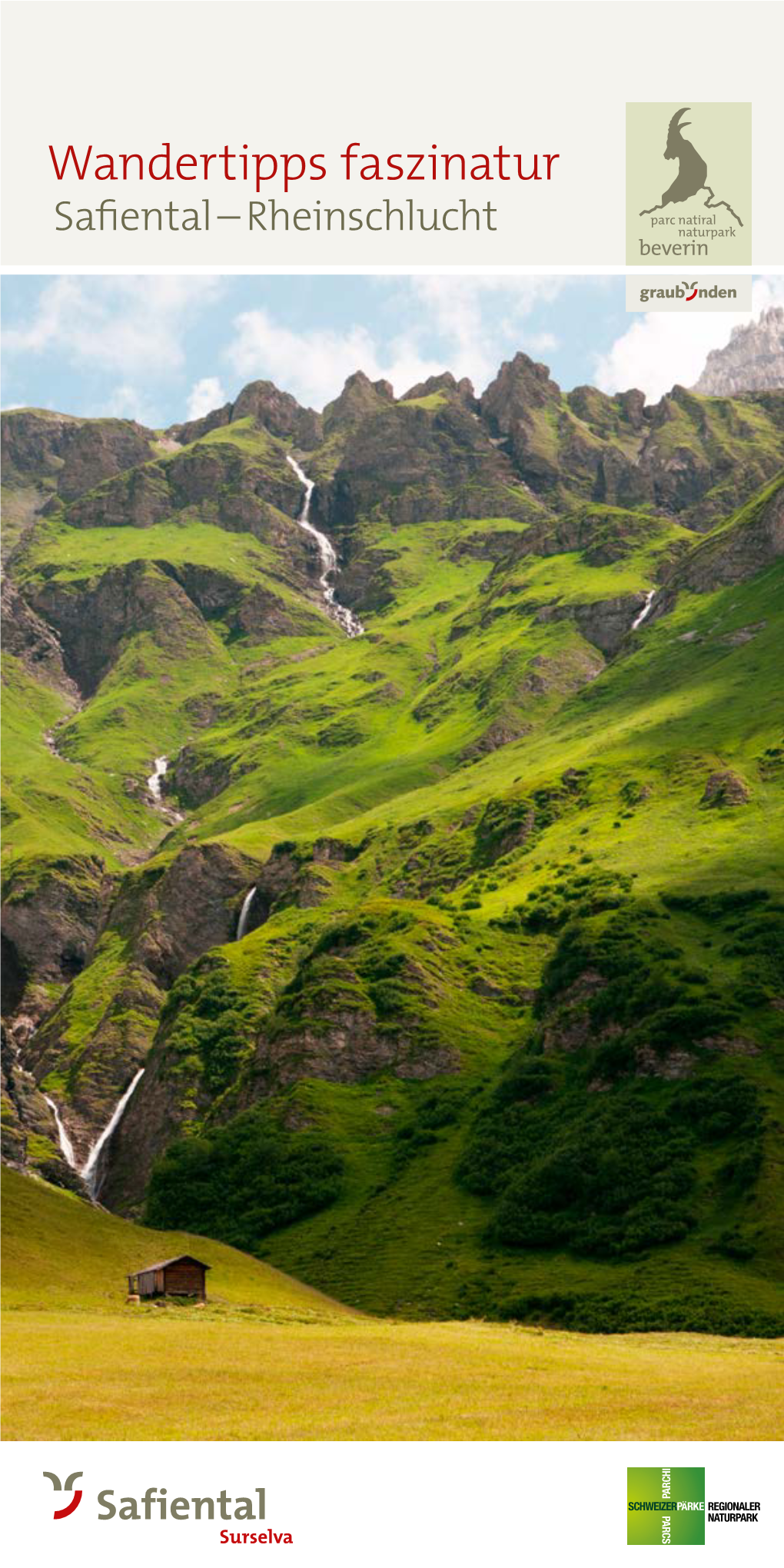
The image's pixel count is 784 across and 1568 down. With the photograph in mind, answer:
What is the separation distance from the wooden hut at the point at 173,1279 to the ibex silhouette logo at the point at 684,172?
210ft

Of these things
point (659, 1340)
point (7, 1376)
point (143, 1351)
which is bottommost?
point (659, 1340)

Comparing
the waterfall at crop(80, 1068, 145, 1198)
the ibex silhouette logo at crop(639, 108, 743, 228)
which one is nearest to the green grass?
the ibex silhouette logo at crop(639, 108, 743, 228)

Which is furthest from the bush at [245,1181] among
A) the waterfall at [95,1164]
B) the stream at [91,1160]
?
the stream at [91,1160]

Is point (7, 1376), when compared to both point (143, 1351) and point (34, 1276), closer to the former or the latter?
point (143, 1351)

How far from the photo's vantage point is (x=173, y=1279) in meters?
89.6

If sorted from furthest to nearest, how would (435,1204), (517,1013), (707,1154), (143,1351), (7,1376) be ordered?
(517,1013)
(435,1204)
(707,1154)
(143,1351)
(7,1376)

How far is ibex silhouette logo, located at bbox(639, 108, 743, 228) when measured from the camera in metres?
65.4

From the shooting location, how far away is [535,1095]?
14375 centimetres

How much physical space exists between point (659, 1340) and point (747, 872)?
310 ft
